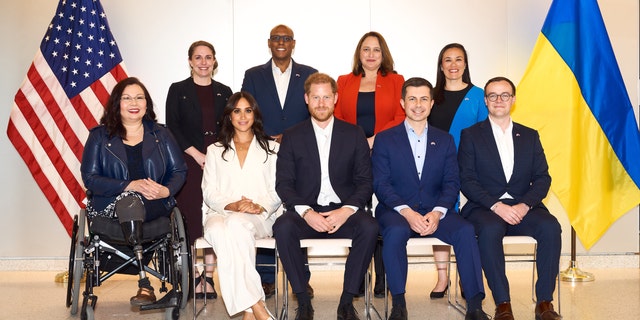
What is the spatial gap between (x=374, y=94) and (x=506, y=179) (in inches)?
42.4

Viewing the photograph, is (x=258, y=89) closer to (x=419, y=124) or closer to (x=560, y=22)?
(x=419, y=124)

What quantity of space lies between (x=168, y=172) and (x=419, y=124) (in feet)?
5.22

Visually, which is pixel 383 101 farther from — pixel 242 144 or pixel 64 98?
pixel 64 98

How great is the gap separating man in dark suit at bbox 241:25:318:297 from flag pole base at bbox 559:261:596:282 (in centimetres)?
217

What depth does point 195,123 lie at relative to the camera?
498cm

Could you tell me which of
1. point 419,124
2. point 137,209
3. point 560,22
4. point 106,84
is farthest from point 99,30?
point 560,22

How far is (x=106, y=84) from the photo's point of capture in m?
5.89

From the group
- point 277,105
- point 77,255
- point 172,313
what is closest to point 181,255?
point 172,313

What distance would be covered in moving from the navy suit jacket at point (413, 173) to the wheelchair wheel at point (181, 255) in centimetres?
118

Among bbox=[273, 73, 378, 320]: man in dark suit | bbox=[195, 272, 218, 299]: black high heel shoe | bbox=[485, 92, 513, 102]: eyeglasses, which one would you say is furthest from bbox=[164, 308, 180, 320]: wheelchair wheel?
bbox=[485, 92, 513, 102]: eyeglasses

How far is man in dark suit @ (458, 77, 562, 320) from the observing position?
13.7ft

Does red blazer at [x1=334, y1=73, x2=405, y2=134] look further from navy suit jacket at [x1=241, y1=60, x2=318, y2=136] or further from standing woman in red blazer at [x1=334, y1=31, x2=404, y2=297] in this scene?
navy suit jacket at [x1=241, y1=60, x2=318, y2=136]

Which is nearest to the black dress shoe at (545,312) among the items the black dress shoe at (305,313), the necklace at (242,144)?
the black dress shoe at (305,313)

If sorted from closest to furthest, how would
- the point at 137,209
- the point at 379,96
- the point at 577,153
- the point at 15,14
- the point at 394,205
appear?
the point at 137,209 → the point at 394,205 → the point at 379,96 → the point at 577,153 → the point at 15,14
